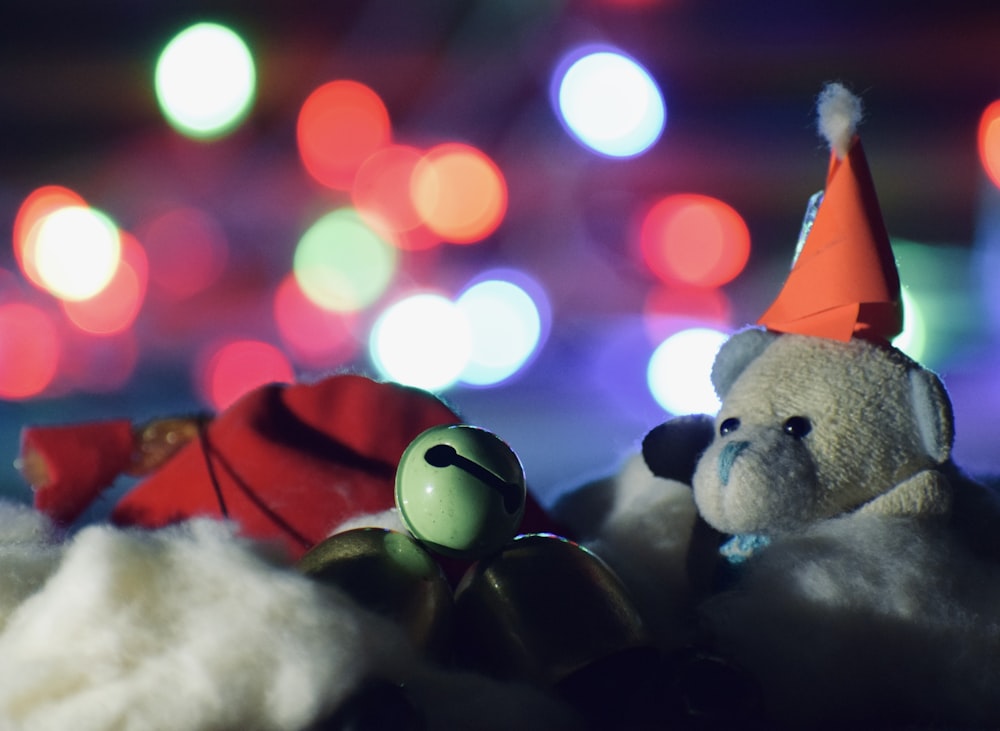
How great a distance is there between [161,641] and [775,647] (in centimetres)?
41

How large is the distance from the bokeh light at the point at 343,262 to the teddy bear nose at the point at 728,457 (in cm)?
459

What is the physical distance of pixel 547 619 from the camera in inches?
24.0

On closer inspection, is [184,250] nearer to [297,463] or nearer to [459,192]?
[459,192]

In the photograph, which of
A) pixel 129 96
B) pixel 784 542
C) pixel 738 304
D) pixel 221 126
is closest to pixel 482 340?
pixel 738 304

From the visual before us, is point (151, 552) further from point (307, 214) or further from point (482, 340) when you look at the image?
point (307, 214)

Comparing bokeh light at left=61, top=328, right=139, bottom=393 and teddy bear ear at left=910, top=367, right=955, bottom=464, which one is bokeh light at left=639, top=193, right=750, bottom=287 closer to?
bokeh light at left=61, top=328, right=139, bottom=393

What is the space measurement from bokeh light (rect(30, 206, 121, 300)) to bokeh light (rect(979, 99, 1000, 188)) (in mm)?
4095

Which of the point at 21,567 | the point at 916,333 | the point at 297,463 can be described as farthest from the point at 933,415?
the point at 916,333

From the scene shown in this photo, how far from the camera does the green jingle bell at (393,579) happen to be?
0.60 m

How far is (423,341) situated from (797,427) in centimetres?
388

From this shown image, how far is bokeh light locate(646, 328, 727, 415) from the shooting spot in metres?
3.51

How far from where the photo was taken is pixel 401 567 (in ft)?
2.05

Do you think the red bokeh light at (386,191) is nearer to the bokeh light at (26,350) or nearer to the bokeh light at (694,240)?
the bokeh light at (694,240)

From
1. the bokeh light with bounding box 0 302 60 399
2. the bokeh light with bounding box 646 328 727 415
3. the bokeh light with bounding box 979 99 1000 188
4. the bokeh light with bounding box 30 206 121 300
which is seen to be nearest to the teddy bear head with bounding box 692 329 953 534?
the bokeh light with bounding box 646 328 727 415
